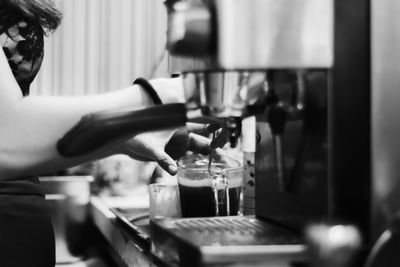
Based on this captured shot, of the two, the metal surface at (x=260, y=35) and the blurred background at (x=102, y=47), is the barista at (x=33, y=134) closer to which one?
Answer: the metal surface at (x=260, y=35)

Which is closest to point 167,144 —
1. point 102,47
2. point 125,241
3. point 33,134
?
point 125,241

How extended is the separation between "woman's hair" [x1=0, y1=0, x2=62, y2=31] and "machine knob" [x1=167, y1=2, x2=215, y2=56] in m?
0.51

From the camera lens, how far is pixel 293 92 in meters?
0.71

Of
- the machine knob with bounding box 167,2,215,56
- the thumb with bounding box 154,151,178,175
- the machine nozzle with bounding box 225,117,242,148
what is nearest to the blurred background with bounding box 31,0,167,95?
the thumb with bounding box 154,151,178,175

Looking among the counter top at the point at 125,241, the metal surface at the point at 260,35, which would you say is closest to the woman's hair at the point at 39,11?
the counter top at the point at 125,241

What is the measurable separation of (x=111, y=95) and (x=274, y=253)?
286 millimetres

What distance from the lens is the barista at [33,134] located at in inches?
28.5

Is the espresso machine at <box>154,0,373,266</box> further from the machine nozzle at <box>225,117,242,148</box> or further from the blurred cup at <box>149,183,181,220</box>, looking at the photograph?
the blurred cup at <box>149,183,181,220</box>

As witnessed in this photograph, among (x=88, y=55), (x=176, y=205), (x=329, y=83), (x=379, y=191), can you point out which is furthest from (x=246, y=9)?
(x=88, y=55)

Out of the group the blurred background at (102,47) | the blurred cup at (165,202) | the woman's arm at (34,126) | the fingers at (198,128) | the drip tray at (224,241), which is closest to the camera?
the drip tray at (224,241)

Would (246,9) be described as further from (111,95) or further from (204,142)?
(204,142)

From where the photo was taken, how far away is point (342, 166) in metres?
0.67

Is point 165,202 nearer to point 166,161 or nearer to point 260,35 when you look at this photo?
point 166,161

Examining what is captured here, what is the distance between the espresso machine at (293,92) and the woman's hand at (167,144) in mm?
262
